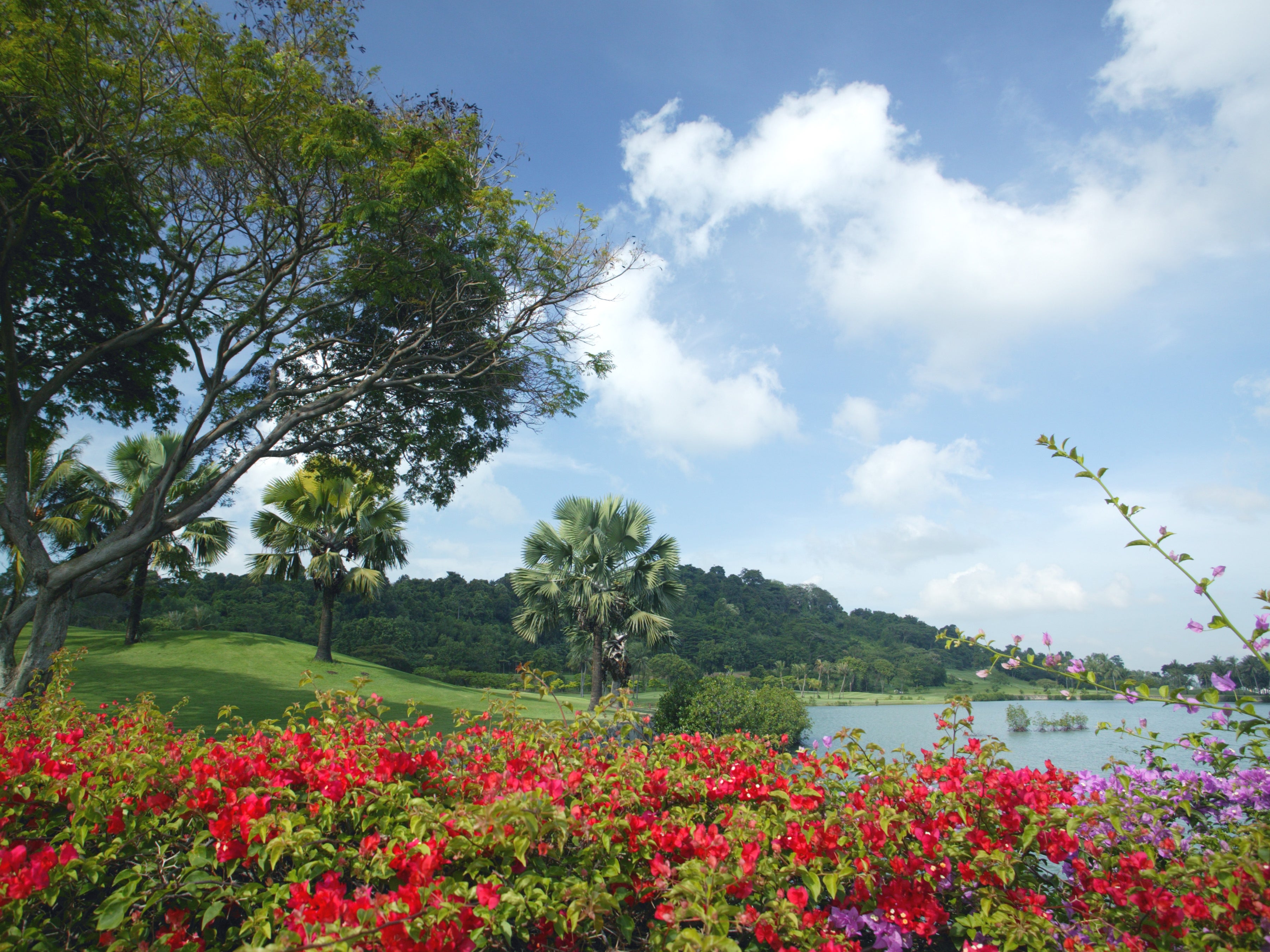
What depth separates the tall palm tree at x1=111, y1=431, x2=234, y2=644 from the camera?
1562 centimetres

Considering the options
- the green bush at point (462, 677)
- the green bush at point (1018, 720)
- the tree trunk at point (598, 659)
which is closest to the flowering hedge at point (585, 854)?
the tree trunk at point (598, 659)

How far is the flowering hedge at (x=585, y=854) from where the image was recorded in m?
1.56

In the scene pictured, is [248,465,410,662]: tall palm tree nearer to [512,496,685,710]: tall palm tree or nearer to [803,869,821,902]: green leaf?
[512,496,685,710]: tall palm tree

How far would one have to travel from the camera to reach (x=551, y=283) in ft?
30.0

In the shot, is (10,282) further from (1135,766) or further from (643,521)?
(1135,766)

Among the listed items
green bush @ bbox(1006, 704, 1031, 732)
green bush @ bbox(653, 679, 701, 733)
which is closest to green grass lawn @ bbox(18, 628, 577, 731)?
green bush @ bbox(653, 679, 701, 733)

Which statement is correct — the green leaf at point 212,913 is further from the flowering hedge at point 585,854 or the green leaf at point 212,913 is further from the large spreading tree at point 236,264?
the large spreading tree at point 236,264

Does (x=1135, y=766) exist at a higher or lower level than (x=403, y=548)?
lower

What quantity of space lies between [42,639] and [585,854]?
364 inches

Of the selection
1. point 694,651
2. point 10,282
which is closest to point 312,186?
point 10,282

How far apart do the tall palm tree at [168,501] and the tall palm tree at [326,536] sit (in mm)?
1215

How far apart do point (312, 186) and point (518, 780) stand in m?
8.39

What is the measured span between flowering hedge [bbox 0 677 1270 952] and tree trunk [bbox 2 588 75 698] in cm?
707

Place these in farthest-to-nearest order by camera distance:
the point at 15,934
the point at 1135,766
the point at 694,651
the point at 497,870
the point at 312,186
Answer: the point at 694,651 < the point at 312,186 < the point at 1135,766 < the point at 497,870 < the point at 15,934
